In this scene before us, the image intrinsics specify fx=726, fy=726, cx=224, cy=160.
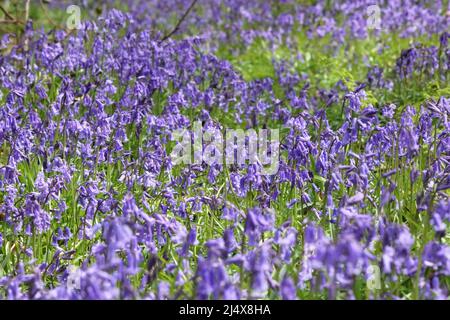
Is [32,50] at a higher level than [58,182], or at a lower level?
higher

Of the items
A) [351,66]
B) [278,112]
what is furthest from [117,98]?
[351,66]

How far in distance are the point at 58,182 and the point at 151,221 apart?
47.0 inches

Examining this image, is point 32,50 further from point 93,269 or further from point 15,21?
point 93,269

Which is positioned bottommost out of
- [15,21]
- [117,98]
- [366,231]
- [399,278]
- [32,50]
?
[399,278]

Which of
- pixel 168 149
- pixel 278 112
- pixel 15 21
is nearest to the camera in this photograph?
pixel 168 149

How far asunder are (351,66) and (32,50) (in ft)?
12.4

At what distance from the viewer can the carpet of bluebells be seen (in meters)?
2.99

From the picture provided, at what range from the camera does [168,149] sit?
5898 millimetres

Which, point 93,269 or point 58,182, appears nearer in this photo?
point 93,269

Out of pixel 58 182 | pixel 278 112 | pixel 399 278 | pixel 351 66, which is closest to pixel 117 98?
pixel 278 112

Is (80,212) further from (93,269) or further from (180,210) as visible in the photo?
(93,269)

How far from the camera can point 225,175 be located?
470 centimetres

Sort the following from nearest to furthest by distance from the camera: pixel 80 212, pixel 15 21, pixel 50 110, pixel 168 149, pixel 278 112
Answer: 1. pixel 80 212
2. pixel 50 110
3. pixel 168 149
4. pixel 278 112
5. pixel 15 21

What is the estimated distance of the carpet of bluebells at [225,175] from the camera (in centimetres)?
299
